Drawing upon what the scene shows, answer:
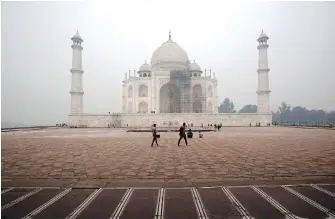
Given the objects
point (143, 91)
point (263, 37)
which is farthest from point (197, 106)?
point (263, 37)

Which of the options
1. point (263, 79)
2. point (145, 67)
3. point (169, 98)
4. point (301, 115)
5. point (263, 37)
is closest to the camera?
point (263, 79)

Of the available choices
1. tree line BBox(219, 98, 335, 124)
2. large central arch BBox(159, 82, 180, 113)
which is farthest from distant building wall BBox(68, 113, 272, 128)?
tree line BBox(219, 98, 335, 124)

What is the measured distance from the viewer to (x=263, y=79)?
140 ft

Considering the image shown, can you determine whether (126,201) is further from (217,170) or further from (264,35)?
(264,35)

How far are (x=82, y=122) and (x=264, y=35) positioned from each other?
31.3m

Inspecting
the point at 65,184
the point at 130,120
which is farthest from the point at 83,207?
the point at 130,120

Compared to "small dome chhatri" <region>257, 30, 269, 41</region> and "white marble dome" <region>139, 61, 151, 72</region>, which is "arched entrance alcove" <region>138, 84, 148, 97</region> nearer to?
"white marble dome" <region>139, 61, 151, 72</region>

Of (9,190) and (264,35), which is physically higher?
(264,35)

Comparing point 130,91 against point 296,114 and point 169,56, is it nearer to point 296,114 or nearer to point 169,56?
point 169,56

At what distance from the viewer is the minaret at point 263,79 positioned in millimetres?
42500

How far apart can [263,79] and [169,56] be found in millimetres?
17863

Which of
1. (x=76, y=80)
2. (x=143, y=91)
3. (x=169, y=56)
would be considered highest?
(x=169, y=56)

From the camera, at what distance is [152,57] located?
178 ft

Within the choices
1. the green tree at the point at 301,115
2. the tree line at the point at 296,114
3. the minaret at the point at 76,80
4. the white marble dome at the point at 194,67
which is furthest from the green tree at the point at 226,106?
the minaret at the point at 76,80
